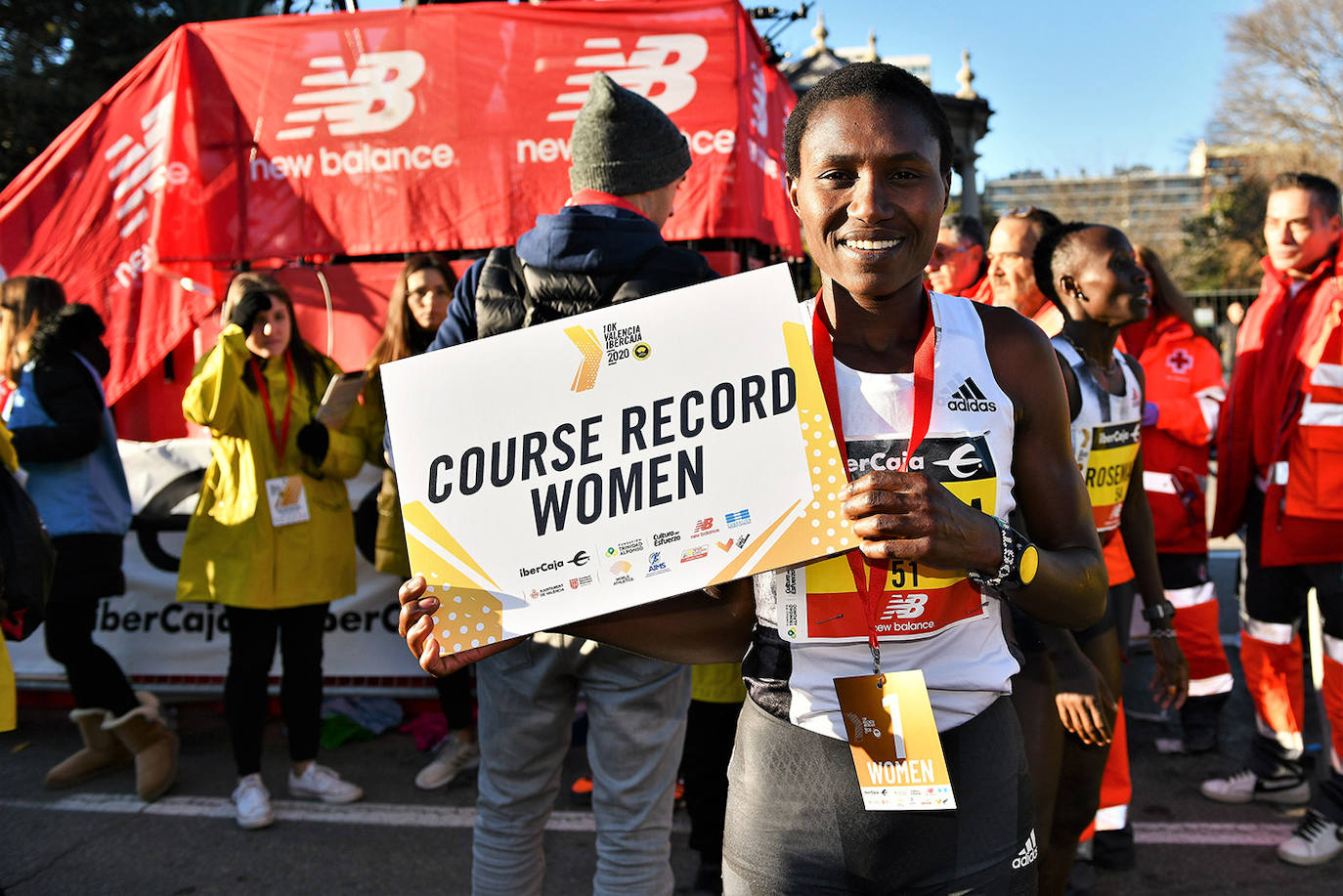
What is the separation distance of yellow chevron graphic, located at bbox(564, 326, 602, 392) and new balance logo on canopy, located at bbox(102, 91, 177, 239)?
5.69m

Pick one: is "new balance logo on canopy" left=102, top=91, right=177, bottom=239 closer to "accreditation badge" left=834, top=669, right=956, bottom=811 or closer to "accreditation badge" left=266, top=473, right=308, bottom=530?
"accreditation badge" left=266, top=473, right=308, bottom=530

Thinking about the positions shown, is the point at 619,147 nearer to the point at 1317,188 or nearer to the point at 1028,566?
the point at 1028,566

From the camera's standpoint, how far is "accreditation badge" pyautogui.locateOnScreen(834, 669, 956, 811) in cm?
139

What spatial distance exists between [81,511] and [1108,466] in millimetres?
3761

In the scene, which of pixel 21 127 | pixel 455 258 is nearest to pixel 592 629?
pixel 455 258

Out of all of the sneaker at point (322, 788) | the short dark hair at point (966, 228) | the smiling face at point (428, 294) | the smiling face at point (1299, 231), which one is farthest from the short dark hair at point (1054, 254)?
the sneaker at point (322, 788)

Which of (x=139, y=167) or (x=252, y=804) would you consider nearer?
(x=252, y=804)

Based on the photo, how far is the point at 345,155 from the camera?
6.17m

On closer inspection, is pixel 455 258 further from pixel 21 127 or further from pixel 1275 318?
pixel 21 127

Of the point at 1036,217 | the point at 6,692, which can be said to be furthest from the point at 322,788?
the point at 1036,217

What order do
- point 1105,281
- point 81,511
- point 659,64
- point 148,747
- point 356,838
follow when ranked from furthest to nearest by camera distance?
point 659,64
point 148,747
point 81,511
point 356,838
point 1105,281

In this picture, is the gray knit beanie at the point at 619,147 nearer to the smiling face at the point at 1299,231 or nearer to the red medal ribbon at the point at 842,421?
the red medal ribbon at the point at 842,421

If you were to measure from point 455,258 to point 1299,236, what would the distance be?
4759 mm

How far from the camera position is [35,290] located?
4090 mm
